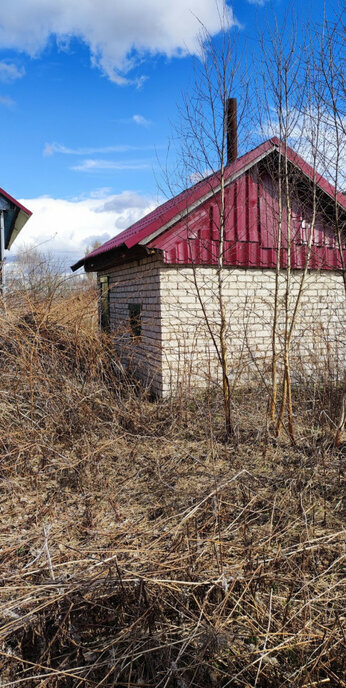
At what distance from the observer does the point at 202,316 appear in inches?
316

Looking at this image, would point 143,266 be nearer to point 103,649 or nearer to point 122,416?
point 122,416

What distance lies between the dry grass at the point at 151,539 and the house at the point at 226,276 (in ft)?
4.03

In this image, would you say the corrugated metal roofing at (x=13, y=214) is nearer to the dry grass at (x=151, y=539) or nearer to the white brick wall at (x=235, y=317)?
the dry grass at (x=151, y=539)

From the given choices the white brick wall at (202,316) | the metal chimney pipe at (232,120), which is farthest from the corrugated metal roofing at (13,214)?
the metal chimney pipe at (232,120)

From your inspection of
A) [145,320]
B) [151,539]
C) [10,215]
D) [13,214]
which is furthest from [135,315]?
[151,539]

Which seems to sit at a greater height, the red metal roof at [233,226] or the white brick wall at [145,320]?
the red metal roof at [233,226]

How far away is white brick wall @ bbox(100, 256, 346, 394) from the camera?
7664 mm

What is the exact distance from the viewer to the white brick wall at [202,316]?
766 cm

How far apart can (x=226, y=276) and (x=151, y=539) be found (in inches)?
213

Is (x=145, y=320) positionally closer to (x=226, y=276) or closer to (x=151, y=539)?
(x=226, y=276)

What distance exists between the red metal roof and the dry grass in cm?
190

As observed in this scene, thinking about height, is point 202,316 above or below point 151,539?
above

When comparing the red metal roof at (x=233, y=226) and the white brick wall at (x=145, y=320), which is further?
the white brick wall at (x=145, y=320)

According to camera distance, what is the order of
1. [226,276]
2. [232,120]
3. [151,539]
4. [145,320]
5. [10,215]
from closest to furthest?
[151,539], [232,120], [226,276], [145,320], [10,215]
